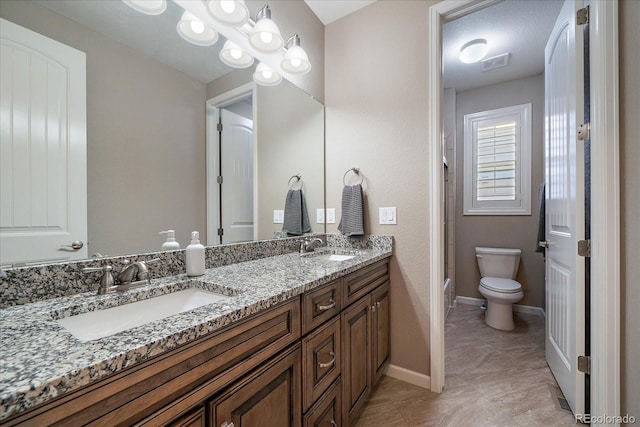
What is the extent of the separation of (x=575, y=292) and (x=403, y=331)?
98 centimetres

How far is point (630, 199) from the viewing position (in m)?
1.18

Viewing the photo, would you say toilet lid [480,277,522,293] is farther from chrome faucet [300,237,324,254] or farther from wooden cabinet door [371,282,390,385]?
chrome faucet [300,237,324,254]

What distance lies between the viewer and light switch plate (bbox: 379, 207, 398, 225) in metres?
1.83

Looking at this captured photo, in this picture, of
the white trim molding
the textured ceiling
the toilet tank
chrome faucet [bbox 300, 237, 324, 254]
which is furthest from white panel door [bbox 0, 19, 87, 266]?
the toilet tank

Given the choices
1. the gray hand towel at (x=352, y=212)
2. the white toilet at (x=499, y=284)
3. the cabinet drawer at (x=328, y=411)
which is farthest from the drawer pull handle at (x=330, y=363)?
the white toilet at (x=499, y=284)

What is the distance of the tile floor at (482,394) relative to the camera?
56.1 inches

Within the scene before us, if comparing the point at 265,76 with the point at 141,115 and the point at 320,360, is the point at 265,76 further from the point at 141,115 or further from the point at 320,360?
the point at 320,360

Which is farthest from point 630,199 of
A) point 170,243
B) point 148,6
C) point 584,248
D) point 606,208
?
point 148,6

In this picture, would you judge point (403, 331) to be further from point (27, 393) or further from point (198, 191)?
point (27, 393)

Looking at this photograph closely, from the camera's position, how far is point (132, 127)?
1036mm

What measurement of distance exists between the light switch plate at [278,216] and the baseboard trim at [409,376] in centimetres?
128

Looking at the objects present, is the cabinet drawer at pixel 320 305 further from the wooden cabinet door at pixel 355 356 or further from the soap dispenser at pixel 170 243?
the soap dispenser at pixel 170 243

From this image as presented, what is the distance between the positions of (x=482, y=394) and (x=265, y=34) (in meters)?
2.52

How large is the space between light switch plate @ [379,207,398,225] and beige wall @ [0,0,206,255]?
118cm
